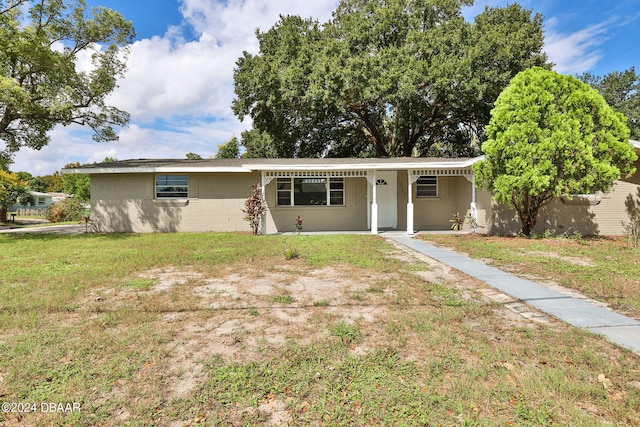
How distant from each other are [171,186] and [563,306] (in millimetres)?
12800

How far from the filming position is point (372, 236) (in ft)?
36.6

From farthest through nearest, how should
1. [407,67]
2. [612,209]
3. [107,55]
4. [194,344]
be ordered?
[407,67]
[107,55]
[612,209]
[194,344]

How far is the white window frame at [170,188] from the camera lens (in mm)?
12953

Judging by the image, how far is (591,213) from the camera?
432 inches

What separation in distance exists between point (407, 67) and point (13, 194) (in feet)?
97.6

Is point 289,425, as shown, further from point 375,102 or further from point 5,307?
point 375,102

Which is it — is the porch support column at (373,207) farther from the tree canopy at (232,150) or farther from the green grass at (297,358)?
the tree canopy at (232,150)

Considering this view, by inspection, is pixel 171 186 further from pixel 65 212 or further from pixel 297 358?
pixel 65 212

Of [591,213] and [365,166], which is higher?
[365,166]

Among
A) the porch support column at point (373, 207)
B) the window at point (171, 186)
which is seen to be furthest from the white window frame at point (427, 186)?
the window at point (171, 186)

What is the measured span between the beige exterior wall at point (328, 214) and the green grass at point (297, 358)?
786 centimetres

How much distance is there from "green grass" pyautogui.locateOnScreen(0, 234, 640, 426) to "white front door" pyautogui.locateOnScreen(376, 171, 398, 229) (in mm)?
8547

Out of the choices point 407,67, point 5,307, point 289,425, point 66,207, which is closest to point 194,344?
point 289,425

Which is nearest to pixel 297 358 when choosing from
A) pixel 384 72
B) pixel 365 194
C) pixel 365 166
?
pixel 365 166
